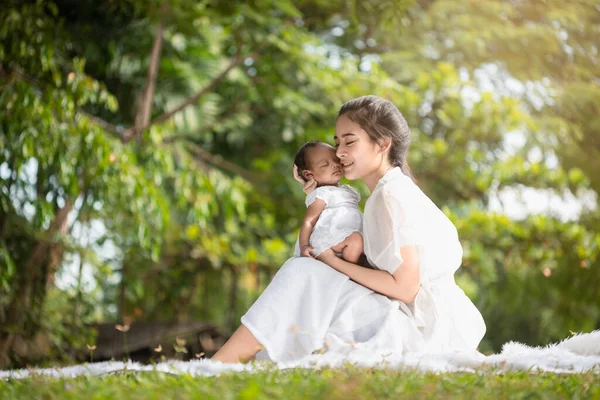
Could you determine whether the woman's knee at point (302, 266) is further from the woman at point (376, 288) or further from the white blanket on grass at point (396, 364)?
the white blanket on grass at point (396, 364)

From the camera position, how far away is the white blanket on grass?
97.6 inches

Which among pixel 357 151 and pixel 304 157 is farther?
pixel 304 157

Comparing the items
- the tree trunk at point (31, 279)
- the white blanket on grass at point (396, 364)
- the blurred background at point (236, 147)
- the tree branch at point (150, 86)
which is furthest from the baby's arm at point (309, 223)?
the tree branch at point (150, 86)

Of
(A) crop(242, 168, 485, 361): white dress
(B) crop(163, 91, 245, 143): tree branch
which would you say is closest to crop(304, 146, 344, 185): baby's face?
(A) crop(242, 168, 485, 361): white dress

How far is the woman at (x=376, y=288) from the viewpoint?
2787 millimetres

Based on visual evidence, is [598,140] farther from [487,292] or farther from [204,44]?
[204,44]

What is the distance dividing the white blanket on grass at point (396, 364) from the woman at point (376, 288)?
4.6 inches

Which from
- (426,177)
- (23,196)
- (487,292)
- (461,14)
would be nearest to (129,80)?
(23,196)

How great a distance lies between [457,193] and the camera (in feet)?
30.1

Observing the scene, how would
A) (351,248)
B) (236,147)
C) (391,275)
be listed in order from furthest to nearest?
(236,147), (351,248), (391,275)

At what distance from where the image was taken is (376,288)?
287cm

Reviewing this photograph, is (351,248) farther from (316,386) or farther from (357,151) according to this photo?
(316,386)

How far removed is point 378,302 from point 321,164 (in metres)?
0.69

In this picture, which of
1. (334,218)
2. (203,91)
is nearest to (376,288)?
(334,218)
